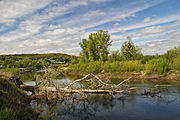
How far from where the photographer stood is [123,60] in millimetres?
37500

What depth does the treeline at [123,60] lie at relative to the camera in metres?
21.9

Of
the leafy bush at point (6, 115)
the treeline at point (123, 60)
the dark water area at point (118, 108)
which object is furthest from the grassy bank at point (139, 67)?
the leafy bush at point (6, 115)

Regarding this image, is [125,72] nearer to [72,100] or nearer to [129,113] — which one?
[72,100]

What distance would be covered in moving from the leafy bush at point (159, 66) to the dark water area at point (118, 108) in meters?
9.95

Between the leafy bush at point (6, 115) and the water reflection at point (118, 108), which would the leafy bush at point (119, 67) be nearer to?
the water reflection at point (118, 108)

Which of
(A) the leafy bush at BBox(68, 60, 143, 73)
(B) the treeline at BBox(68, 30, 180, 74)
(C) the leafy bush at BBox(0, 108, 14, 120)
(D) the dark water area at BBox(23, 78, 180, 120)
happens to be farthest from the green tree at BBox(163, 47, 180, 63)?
(C) the leafy bush at BBox(0, 108, 14, 120)

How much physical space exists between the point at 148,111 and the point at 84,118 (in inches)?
167

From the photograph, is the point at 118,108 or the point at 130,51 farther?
the point at 130,51

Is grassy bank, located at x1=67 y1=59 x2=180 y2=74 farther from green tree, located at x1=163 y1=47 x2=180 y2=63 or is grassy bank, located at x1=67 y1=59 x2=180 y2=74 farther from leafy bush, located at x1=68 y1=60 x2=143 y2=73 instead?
green tree, located at x1=163 y1=47 x2=180 y2=63

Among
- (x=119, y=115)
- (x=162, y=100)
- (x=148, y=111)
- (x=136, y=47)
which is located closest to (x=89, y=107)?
(x=119, y=115)

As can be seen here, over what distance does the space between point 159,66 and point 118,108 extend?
48.1 feet

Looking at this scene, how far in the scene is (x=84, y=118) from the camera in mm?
9156

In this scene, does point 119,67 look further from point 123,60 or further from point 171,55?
point 171,55

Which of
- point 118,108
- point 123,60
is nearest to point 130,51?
point 123,60
